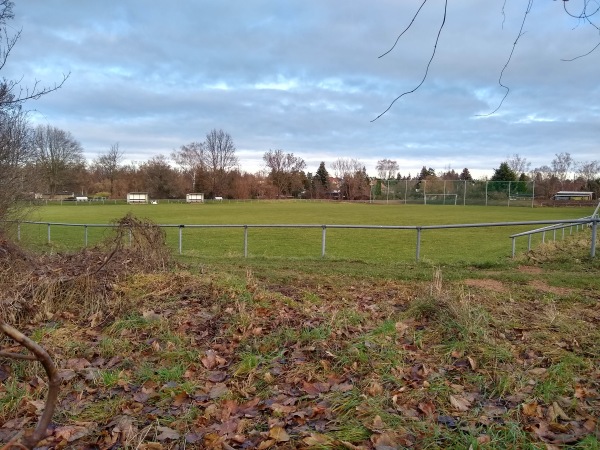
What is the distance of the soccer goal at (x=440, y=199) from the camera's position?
71537 millimetres

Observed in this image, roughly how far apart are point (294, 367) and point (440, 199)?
73360 mm

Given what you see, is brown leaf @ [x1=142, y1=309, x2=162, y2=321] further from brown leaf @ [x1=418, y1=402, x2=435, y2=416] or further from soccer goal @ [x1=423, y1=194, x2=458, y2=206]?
soccer goal @ [x1=423, y1=194, x2=458, y2=206]

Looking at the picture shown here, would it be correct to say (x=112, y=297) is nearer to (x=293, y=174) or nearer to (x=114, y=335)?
(x=114, y=335)

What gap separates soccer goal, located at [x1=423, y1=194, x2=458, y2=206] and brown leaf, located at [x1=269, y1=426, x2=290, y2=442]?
72.1 m

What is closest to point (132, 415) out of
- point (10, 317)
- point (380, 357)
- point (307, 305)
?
point (380, 357)

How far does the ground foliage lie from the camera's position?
2.75 m

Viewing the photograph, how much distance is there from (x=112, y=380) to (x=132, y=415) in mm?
596

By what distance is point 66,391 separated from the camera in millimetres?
3359

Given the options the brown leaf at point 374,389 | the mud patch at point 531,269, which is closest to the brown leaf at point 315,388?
the brown leaf at point 374,389

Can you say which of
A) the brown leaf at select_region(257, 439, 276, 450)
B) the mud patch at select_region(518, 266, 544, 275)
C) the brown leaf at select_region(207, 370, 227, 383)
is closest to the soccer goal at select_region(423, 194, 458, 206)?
the mud patch at select_region(518, 266, 544, 275)

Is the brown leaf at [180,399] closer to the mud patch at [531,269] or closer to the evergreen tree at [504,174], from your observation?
the mud patch at [531,269]

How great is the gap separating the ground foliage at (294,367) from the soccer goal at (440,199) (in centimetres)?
6876

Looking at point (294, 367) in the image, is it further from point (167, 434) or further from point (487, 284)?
point (487, 284)

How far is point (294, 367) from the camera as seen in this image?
366 cm
